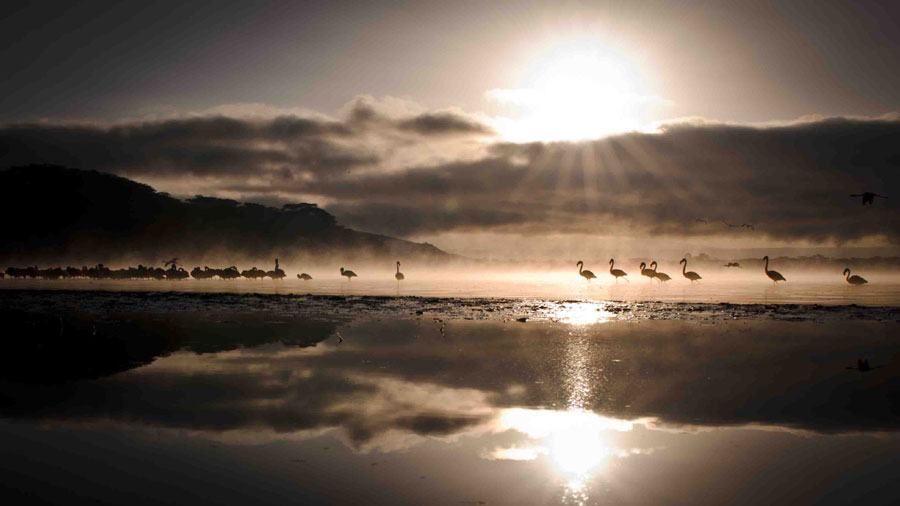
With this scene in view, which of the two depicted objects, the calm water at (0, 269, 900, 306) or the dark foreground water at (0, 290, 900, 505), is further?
the calm water at (0, 269, 900, 306)

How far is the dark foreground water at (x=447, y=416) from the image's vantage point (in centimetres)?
775

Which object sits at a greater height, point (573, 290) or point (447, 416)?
point (573, 290)

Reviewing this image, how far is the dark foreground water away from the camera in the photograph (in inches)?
305

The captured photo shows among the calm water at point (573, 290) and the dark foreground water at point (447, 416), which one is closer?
the dark foreground water at point (447, 416)

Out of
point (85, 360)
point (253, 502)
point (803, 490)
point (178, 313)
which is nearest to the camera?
point (253, 502)

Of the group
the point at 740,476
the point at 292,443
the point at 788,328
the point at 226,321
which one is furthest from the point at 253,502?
the point at 788,328

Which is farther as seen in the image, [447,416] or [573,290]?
[573,290]

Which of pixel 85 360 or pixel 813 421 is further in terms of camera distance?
pixel 85 360

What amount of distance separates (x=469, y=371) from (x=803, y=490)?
8113 mm

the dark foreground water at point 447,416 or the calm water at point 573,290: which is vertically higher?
the calm water at point 573,290

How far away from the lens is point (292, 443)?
9328 mm

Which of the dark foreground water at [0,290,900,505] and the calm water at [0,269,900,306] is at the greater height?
the calm water at [0,269,900,306]

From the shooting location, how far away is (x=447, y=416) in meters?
10.9

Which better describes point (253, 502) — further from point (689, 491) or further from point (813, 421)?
point (813, 421)
